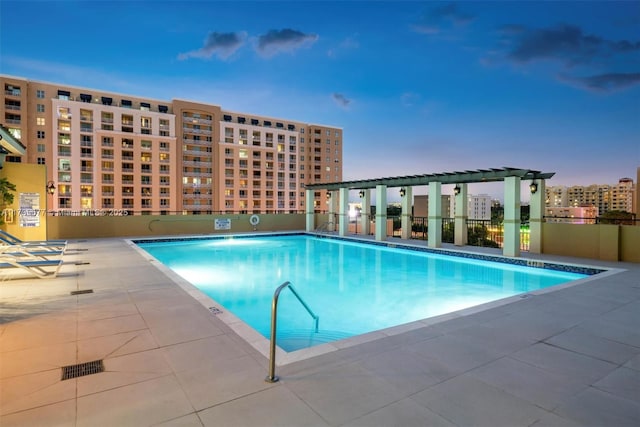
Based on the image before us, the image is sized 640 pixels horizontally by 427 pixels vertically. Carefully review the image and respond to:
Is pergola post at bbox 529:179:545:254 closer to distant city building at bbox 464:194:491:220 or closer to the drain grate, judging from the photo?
the drain grate

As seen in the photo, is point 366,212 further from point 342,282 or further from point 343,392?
point 343,392

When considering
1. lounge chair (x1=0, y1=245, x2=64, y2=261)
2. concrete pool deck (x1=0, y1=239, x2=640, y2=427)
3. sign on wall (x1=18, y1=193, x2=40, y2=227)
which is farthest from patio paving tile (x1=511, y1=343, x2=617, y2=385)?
sign on wall (x1=18, y1=193, x2=40, y2=227)

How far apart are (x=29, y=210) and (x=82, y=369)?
13874 mm

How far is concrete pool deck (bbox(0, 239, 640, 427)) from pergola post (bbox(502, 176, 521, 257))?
6.55m

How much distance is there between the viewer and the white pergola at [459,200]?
1180 cm

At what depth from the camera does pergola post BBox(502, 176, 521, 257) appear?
11.7 m

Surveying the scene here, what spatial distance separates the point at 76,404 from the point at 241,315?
412 cm

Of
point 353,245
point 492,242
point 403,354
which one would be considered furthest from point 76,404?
point 492,242

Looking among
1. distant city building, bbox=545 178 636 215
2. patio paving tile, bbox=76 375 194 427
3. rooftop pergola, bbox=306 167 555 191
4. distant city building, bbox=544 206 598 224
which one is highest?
distant city building, bbox=545 178 636 215

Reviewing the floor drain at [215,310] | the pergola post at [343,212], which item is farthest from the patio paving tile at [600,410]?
the pergola post at [343,212]

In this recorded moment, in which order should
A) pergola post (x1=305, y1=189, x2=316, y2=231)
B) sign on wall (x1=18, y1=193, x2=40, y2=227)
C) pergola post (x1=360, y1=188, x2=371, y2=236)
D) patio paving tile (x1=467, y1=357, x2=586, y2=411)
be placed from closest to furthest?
patio paving tile (x1=467, y1=357, x2=586, y2=411), sign on wall (x1=18, y1=193, x2=40, y2=227), pergola post (x1=360, y1=188, x2=371, y2=236), pergola post (x1=305, y1=189, x2=316, y2=231)

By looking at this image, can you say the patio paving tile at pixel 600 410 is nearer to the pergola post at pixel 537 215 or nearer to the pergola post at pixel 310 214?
the pergola post at pixel 537 215

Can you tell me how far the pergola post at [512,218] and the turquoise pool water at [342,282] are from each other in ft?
2.33

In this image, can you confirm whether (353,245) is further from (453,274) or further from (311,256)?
(453,274)
